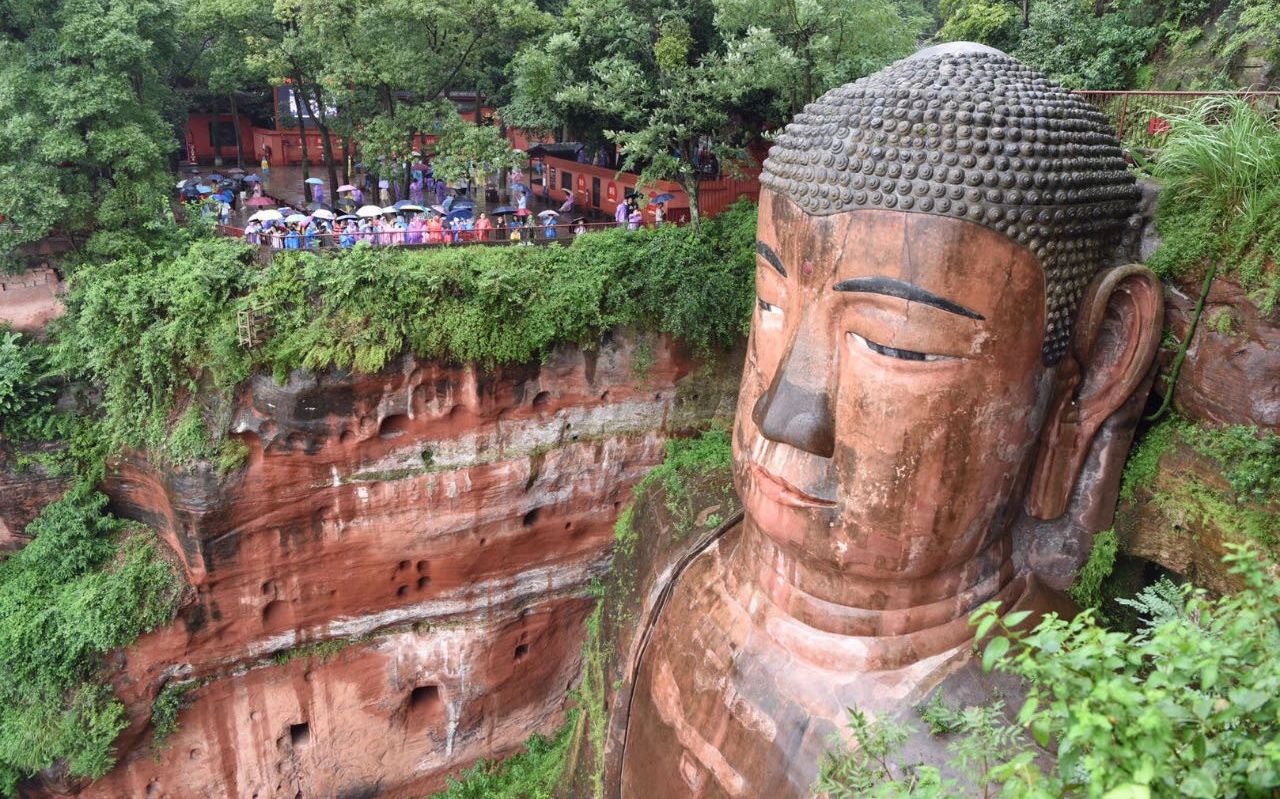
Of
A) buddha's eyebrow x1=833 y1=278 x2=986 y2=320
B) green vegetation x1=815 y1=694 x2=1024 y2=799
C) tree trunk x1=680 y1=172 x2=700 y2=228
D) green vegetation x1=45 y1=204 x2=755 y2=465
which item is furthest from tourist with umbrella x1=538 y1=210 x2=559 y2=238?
green vegetation x1=815 y1=694 x2=1024 y2=799

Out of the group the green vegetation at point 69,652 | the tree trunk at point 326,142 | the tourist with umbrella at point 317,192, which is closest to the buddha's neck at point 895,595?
the green vegetation at point 69,652

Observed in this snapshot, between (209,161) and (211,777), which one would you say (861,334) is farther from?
(209,161)

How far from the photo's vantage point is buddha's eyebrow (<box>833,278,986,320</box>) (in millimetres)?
5645

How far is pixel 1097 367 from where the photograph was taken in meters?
6.29

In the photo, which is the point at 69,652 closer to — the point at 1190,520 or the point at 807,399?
the point at 807,399

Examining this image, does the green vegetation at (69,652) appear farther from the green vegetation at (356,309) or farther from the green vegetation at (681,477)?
the green vegetation at (681,477)

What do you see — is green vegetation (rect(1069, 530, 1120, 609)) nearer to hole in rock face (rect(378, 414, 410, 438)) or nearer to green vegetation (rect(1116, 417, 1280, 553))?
green vegetation (rect(1116, 417, 1280, 553))

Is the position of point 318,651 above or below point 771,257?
below

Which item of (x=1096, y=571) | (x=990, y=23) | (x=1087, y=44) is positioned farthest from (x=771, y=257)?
(x=990, y=23)

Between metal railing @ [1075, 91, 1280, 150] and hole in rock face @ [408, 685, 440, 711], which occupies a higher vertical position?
metal railing @ [1075, 91, 1280, 150]

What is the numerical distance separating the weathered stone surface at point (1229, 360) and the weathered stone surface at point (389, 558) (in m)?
7.52

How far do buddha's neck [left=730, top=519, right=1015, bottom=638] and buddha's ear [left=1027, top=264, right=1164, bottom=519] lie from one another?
67 cm

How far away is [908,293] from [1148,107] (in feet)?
15.7

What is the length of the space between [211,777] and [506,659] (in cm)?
466
